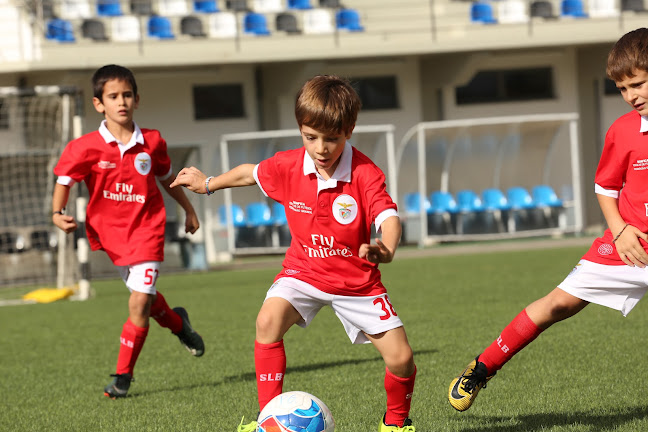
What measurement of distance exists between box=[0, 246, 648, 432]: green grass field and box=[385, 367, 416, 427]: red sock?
29 cm

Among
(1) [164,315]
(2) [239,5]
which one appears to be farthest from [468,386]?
(2) [239,5]

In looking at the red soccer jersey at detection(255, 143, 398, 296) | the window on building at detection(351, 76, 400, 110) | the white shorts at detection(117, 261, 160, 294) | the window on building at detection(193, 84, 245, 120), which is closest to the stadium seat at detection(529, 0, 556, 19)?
the window on building at detection(351, 76, 400, 110)

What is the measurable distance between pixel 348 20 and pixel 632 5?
679cm

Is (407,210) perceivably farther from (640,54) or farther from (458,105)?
(640,54)

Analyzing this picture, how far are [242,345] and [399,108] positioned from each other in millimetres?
15296

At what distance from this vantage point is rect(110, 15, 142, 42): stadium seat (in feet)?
66.7

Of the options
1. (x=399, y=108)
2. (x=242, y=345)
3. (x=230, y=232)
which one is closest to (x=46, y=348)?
(x=242, y=345)

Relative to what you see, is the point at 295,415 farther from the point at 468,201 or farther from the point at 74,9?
the point at 74,9

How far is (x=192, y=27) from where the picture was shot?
67.6 ft

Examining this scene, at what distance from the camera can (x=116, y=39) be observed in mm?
20281

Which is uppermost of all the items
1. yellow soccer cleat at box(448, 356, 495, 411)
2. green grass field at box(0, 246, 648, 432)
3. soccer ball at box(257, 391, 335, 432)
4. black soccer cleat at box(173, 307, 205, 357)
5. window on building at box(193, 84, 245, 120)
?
window on building at box(193, 84, 245, 120)

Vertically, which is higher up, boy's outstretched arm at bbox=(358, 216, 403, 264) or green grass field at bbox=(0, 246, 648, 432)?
boy's outstretched arm at bbox=(358, 216, 403, 264)

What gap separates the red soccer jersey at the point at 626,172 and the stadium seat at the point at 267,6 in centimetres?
1825

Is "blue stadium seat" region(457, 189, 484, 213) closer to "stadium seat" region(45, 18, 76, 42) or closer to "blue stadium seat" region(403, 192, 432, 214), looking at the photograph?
"blue stadium seat" region(403, 192, 432, 214)
